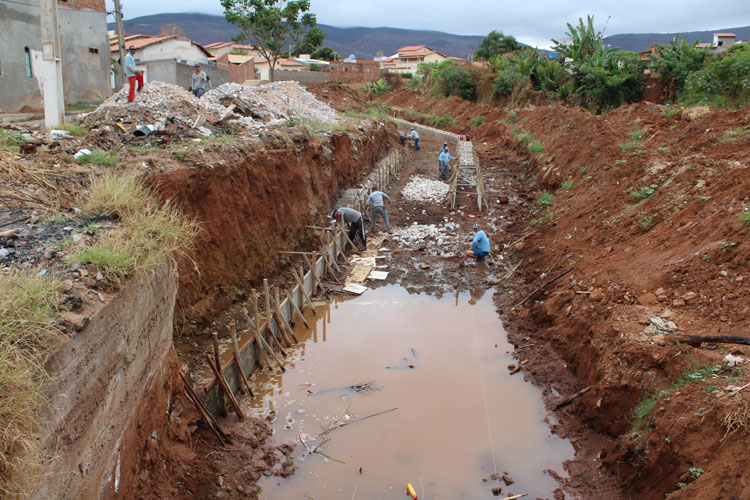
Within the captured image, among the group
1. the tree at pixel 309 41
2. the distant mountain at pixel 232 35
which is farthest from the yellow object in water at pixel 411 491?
the distant mountain at pixel 232 35

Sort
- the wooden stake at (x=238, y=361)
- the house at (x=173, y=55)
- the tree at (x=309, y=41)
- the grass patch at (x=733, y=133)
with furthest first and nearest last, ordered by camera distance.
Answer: the tree at (x=309, y=41) < the house at (x=173, y=55) < the grass patch at (x=733, y=133) < the wooden stake at (x=238, y=361)

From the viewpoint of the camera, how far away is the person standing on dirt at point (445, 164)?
21109mm

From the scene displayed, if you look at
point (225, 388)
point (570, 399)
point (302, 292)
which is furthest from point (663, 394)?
point (302, 292)

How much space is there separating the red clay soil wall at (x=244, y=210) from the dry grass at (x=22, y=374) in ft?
8.32

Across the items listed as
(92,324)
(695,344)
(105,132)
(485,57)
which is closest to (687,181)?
(695,344)

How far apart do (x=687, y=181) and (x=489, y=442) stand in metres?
7.22

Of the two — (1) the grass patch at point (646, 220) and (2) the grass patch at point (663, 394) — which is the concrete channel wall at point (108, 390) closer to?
(2) the grass patch at point (663, 394)

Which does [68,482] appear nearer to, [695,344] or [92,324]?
[92,324]

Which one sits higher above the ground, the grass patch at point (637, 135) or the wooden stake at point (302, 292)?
the grass patch at point (637, 135)

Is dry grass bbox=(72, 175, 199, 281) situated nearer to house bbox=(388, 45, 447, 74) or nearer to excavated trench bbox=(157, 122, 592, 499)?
excavated trench bbox=(157, 122, 592, 499)

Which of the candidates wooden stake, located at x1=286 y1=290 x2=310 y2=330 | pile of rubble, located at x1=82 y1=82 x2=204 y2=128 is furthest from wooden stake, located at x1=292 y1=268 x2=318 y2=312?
pile of rubble, located at x1=82 y1=82 x2=204 y2=128

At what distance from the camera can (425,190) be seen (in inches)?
757

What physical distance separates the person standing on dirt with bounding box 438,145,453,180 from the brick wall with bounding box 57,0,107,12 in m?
14.8

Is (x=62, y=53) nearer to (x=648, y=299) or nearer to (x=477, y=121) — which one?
(x=648, y=299)
